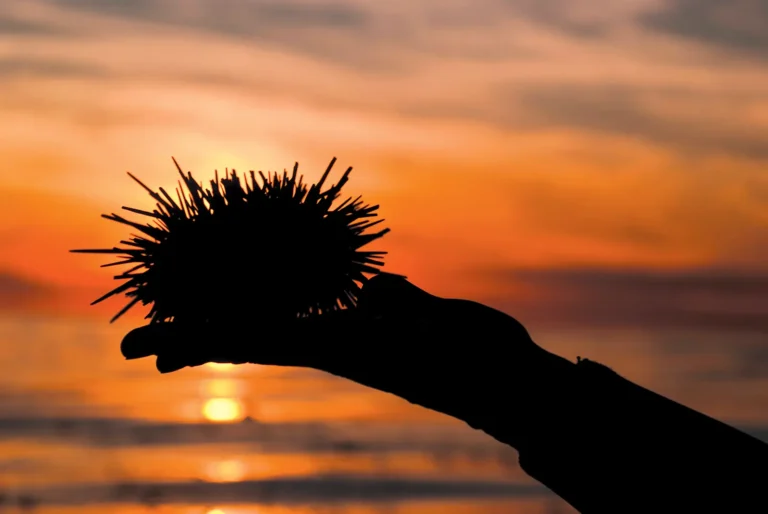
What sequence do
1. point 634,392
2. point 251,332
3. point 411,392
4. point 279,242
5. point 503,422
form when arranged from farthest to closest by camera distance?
1. point 279,242
2. point 251,332
3. point 411,392
4. point 503,422
5. point 634,392

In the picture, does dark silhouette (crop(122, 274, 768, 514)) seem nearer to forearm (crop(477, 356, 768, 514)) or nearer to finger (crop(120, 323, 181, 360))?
forearm (crop(477, 356, 768, 514))

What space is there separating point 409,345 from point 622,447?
4.77ft

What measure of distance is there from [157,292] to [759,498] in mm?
6142

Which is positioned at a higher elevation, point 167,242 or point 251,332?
point 167,242

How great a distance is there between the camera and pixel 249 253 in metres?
8.98

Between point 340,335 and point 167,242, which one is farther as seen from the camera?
point 167,242

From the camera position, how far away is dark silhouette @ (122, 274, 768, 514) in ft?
16.0

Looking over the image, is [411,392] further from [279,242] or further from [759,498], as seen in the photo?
[279,242]

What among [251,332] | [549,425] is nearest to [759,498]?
[549,425]

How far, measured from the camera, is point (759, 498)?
185 inches

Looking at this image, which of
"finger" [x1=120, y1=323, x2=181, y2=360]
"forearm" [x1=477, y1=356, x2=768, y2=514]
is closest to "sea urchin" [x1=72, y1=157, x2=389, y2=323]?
"finger" [x1=120, y1=323, x2=181, y2=360]

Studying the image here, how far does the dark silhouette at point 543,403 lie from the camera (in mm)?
4863

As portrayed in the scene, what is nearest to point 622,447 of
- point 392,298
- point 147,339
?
point 392,298

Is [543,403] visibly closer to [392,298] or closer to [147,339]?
[392,298]
